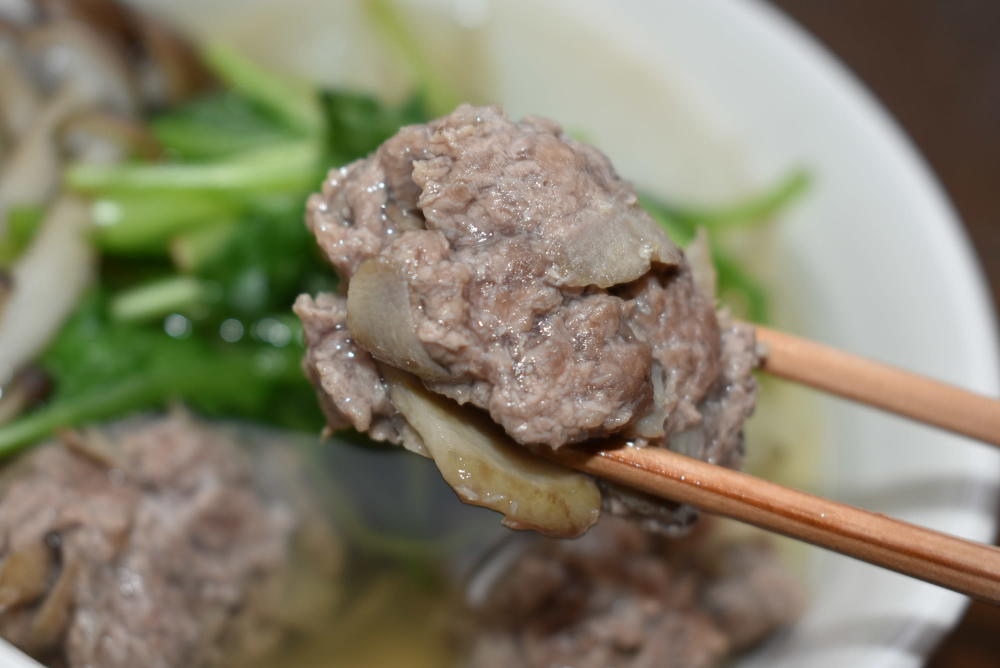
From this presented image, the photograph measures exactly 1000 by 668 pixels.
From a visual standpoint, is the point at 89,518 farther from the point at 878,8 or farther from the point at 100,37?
the point at 878,8

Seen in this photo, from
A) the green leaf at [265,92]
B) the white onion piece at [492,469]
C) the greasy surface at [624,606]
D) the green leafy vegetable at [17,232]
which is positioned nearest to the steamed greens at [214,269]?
the green leafy vegetable at [17,232]

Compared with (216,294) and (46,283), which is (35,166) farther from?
(216,294)

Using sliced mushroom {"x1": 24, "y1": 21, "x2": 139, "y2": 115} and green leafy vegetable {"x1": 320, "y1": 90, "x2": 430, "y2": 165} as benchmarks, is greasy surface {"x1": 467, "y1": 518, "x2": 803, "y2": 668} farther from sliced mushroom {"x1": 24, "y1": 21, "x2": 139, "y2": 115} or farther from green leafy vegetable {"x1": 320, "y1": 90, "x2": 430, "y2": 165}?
sliced mushroom {"x1": 24, "y1": 21, "x2": 139, "y2": 115}

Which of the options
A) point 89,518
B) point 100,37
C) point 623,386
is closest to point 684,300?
point 623,386

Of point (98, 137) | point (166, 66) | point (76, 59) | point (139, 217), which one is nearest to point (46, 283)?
point (139, 217)

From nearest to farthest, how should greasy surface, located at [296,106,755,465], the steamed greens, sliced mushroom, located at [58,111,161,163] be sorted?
greasy surface, located at [296,106,755,465] < the steamed greens < sliced mushroom, located at [58,111,161,163]

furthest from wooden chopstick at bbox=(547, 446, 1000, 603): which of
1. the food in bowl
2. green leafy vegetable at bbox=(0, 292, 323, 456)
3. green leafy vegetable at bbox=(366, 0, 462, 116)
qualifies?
green leafy vegetable at bbox=(366, 0, 462, 116)

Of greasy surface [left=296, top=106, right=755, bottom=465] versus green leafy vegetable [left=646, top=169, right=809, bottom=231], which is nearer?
greasy surface [left=296, top=106, right=755, bottom=465]

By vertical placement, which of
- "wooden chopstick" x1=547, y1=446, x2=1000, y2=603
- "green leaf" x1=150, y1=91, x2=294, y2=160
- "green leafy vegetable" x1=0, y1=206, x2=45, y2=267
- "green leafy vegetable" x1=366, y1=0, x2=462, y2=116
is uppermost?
"wooden chopstick" x1=547, y1=446, x2=1000, y2=603
